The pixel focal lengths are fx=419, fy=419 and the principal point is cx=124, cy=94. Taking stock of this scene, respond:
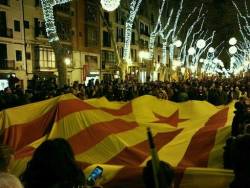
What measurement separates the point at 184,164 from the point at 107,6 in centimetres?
1271

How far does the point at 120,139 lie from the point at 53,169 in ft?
14.7

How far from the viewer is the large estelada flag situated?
6.14 metres

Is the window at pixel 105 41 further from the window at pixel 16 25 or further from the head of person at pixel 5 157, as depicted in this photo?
the head of person at pixel 5 157

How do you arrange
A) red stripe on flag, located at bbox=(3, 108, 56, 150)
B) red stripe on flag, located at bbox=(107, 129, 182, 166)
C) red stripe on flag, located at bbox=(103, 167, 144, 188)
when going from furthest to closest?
red stripe on flag, located at bbox=(3, 108, 56, 150)
red stripe on flag, located at bbox=(107, 129, 182, 166)
red stripe on flag, located at bbox=(103, 167, 144, 188)

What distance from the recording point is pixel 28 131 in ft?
28.8

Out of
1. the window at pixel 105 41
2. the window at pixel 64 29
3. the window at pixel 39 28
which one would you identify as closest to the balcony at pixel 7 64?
the window at pixel 39 28

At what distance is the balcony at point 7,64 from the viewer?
3521 cm

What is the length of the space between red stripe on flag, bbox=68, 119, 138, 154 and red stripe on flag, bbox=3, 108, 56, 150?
94cm

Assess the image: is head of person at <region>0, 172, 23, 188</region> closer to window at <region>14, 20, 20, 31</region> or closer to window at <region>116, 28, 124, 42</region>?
window at <region>14, 20, 20, 31</region>

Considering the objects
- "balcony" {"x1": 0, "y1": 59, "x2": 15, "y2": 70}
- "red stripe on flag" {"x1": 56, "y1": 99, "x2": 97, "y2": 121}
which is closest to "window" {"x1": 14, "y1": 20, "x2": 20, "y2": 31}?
"balcony" {"x1": 0, "y1": 59, "x2": 15, "y2": 70}

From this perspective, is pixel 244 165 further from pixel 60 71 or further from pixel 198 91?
pixel 60 71

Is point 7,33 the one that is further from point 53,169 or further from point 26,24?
point 53,169

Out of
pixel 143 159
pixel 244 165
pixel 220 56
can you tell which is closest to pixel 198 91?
pixel 143 159

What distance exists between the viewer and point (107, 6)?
60.0 feet
